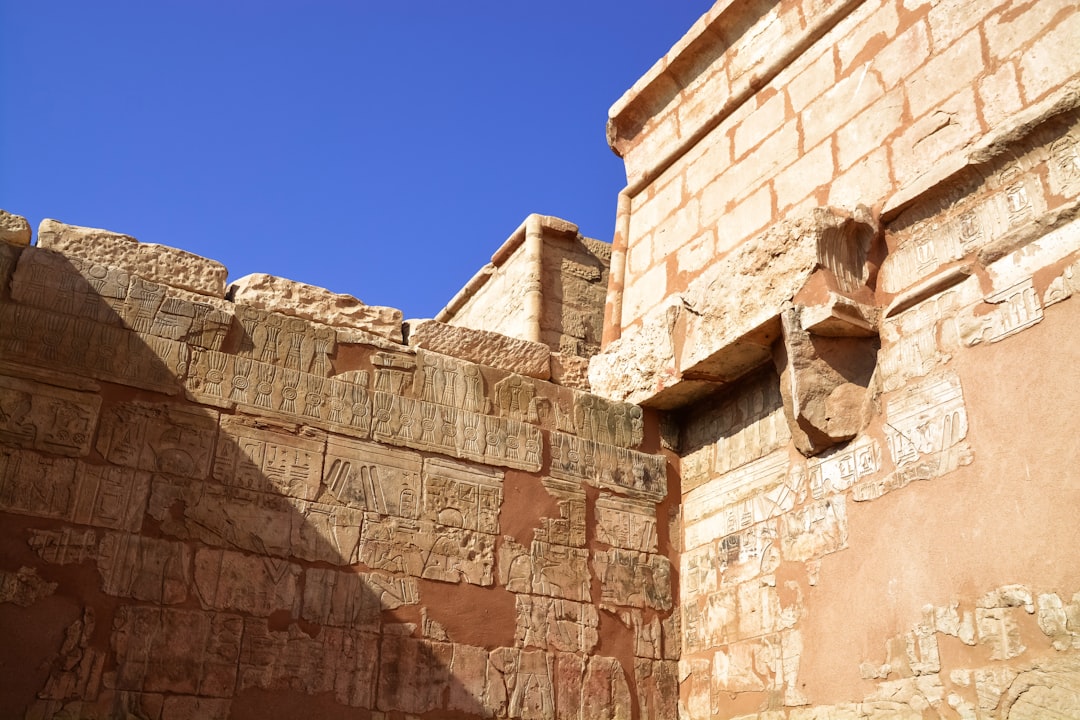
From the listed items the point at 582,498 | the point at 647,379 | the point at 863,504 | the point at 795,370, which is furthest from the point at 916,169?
the point at 582,498

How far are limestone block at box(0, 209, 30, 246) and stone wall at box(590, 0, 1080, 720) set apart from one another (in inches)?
128

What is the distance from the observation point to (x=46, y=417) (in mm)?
4621

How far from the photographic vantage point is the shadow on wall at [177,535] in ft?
14.4

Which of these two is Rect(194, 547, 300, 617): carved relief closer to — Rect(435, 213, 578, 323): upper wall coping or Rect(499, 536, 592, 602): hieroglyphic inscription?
Rect(499, 536, 592, 602): hieroglyphic inscription

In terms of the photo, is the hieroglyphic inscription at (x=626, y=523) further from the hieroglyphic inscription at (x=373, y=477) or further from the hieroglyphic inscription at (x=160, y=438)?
the hieroglyphic inscription at (x=160, y=438)

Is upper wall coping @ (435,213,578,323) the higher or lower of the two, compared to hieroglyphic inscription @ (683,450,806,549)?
higher

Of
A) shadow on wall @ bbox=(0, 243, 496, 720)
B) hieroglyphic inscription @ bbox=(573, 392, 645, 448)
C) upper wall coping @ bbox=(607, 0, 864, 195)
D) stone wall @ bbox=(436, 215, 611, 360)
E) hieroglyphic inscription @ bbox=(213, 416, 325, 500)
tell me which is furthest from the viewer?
stone wall @ bbox=(436, 215, 611, 360)

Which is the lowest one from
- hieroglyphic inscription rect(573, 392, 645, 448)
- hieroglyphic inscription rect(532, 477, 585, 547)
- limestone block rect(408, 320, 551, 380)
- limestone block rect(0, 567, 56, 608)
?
limestone block rect(0, 567, 56, 608)

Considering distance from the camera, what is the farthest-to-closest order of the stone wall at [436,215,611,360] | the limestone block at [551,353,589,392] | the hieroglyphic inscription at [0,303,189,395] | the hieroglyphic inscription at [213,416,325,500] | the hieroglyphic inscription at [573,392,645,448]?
the stone wall at [436,215,611,360] < the limestone block at [551,353,589,392] < the hieroglyphic inscription at [573,392,645,448] < the hieroglyphic inscription at [213,416,325,500] < the hieroglyphic inscription at [0,303,189,395]

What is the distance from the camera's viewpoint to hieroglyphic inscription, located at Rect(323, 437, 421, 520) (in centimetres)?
519

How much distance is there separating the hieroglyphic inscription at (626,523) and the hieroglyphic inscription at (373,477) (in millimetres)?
1097

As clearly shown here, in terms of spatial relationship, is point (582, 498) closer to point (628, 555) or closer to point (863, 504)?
point (628, 555)

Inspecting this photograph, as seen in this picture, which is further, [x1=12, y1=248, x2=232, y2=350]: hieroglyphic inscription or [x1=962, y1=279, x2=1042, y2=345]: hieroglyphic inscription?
[x1=12, y1=248, x2=232, y2=350]: hieroglyphic inscription

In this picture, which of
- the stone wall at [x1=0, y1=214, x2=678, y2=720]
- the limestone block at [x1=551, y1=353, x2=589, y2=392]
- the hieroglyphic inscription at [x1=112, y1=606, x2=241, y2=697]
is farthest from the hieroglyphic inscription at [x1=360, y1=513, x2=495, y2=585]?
the limestone block at [x1=551, y1=353, x2=589, y2=392]
